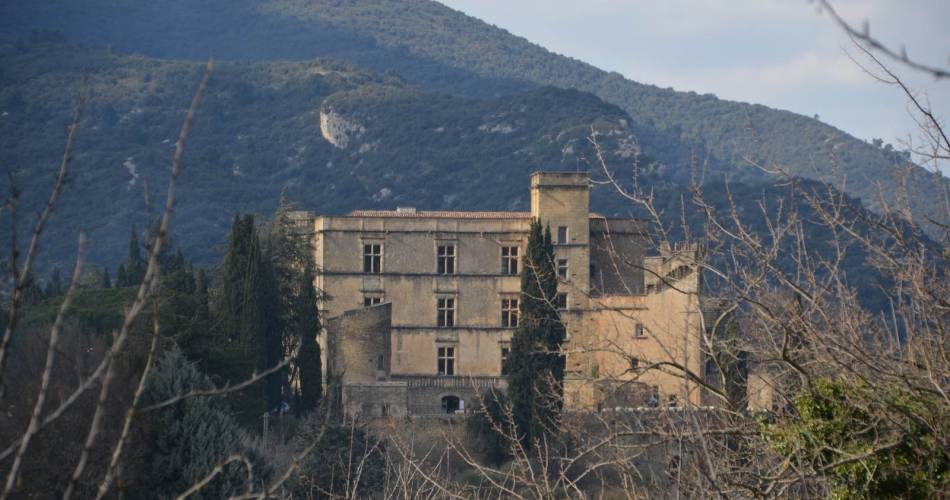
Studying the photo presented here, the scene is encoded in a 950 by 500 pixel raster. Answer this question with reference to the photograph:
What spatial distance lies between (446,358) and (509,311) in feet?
7.49

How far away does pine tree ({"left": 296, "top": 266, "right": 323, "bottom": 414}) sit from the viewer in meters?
38.1

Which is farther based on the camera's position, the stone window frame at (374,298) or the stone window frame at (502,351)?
the stone window frame at (502,351)

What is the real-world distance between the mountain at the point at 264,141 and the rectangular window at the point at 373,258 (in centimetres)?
5020

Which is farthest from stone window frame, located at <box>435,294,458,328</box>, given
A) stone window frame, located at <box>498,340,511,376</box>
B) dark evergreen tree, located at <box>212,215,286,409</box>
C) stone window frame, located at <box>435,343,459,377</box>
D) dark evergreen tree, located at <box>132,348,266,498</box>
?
dark evergreen tree, located at <box>132,348,266,498</box>

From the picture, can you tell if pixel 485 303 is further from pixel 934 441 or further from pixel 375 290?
pixel 934 441

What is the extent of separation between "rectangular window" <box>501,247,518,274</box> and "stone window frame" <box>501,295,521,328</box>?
2.49 ft

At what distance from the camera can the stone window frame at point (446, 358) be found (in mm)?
43031

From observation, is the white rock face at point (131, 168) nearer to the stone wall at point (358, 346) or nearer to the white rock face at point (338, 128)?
the white rock face at point (338, 128)

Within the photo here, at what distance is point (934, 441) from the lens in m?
6.89

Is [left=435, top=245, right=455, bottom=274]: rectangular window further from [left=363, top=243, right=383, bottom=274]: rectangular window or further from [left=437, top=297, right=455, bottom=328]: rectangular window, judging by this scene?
[left=363, top=243, right=383, bottom=274]: rectangular window

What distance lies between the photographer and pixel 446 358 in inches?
1698

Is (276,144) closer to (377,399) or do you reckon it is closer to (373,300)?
(373,300)

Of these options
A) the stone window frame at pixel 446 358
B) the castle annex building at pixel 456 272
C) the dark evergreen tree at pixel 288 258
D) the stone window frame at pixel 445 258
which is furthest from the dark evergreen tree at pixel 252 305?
the stone window frame at pixel 445 258

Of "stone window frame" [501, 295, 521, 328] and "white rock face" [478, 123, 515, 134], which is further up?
"white rock face" [478, 123, 515, 134]
